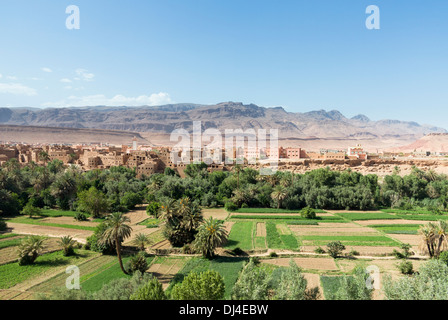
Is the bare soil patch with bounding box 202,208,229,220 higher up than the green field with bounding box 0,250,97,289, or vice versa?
Result: the green field with bounding box 0,250,97,289

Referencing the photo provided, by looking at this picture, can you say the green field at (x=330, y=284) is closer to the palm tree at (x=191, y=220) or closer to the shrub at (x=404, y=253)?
the shrub at (x=404, y=253)

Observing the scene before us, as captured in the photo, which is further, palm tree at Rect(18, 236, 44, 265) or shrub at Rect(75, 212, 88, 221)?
shrub at Rect(75, 212, 88, 221)

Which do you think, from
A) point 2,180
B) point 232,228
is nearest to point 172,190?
point 232,228

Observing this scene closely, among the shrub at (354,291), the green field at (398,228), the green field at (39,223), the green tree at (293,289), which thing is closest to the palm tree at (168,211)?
the green field at (39,223)

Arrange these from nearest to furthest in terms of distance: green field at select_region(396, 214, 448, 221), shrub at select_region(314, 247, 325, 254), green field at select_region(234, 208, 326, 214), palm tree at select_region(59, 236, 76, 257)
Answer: palm tree at select_region(59, 236, 76, 257)
shrub at select_region(314, 247, 325, 254)
green field at select_region(396, 214, 448, 221)
green field at select_region(234, 208, 326, 214)

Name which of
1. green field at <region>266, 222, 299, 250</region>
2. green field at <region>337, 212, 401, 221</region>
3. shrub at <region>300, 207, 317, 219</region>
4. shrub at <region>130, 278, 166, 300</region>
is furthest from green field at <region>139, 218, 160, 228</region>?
green field at <region>337, 212, 401, 221</region>

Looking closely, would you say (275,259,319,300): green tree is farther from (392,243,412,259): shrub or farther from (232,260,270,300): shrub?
(392,243,412,259): shrub
